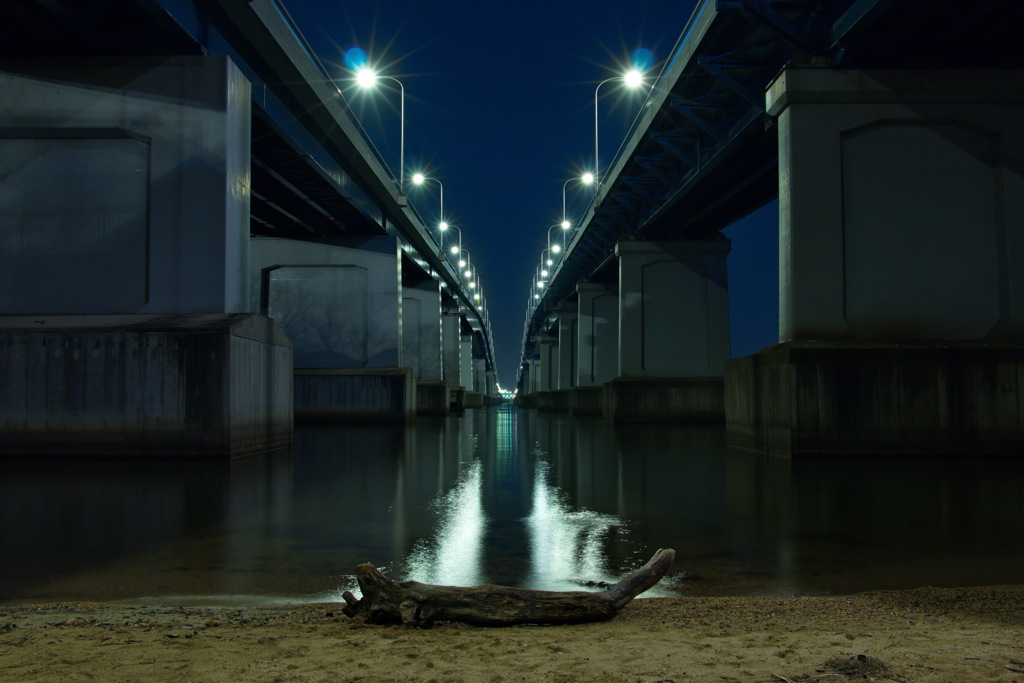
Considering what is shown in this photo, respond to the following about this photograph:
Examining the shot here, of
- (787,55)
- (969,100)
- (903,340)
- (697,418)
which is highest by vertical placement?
(787,55)

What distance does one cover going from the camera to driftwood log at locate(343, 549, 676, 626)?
4371mm

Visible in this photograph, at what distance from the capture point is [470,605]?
4410 millimetres

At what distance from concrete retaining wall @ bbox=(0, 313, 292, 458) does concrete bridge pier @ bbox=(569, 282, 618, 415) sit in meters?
37.8

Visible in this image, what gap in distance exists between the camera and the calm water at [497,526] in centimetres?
591

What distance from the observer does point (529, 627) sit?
14.3 ft

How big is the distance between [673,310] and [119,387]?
26943mm

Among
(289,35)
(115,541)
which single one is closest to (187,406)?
(115,541)

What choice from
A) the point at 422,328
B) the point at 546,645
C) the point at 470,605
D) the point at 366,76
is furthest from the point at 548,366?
the point at 546,645

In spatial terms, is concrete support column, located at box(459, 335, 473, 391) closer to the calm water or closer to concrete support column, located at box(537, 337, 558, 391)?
concrete support column, located at box(537, 337, 558, 391)

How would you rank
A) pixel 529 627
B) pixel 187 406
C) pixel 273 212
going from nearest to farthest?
pixel 529 627 → pixel 187 406 → pixel 273 212

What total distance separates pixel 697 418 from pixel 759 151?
15.4 meters

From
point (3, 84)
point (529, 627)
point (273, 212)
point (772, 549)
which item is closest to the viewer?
point (529, 627)

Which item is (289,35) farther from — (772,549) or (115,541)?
(772,549)

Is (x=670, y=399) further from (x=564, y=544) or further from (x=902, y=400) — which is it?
(x=564, y=544)
